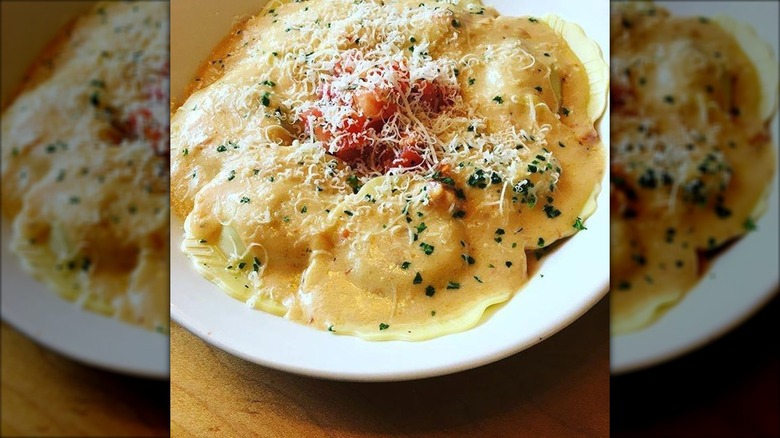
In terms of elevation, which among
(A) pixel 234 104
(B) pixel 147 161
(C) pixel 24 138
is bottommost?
(A) pixel 234 104

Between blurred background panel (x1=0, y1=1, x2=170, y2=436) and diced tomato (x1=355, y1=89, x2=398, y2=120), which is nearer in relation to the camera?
blurred background panel (x1=0, y1=1, x2=170, y2=436)

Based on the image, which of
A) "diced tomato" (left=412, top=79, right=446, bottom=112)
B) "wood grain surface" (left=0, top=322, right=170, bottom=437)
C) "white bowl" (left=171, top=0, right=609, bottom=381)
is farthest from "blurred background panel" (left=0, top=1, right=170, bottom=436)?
"diced tomato" (left=412, top=79, right=446, bottom=112)

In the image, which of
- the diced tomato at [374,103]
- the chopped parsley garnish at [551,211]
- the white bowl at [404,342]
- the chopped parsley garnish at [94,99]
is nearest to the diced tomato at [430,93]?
the diced tomato at [374,103]

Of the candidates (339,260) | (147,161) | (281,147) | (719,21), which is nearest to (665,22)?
(719,21)

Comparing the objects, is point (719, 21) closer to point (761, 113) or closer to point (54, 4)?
point (761, 113)

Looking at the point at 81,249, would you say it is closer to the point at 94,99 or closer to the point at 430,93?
the point at 94,99

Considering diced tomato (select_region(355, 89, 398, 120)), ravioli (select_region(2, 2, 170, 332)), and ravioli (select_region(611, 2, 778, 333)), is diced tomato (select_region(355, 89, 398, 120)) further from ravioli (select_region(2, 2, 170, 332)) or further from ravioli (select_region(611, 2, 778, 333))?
ravioli (select_region(2, 2, 170, 332))

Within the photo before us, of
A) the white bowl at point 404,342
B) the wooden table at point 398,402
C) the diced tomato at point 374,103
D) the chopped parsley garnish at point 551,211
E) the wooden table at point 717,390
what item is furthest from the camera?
the diced tomato at point 374,103

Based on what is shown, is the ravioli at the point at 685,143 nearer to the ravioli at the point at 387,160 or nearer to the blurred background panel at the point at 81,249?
the blurred background panel at the point at 81,249
